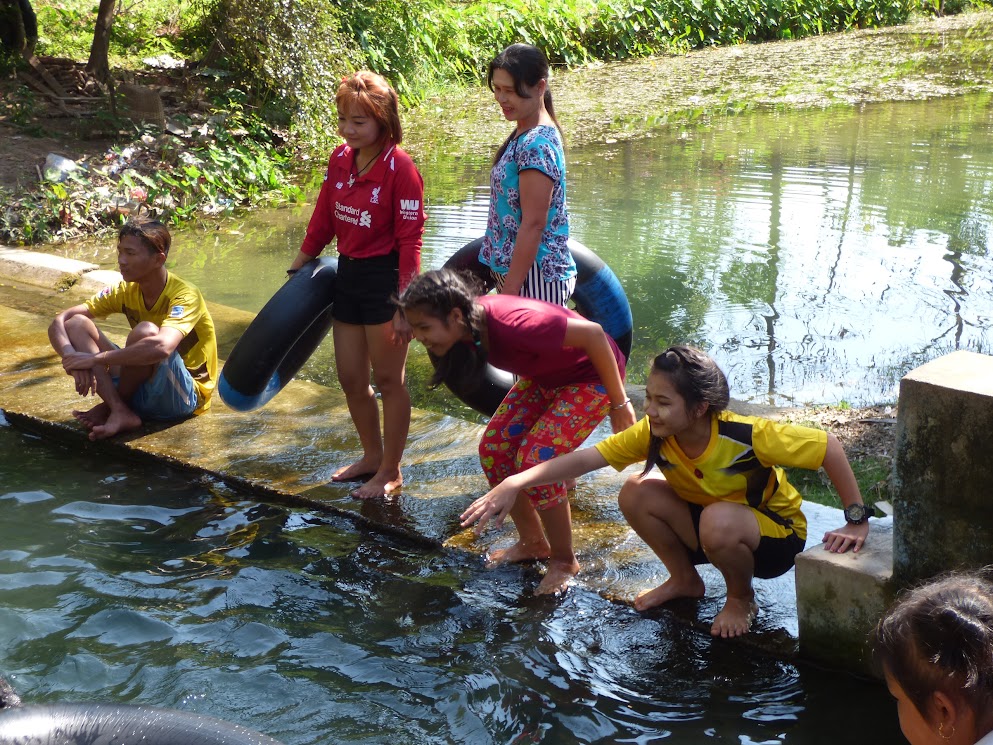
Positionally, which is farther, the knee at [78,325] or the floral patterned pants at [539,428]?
the knee at [78,325]

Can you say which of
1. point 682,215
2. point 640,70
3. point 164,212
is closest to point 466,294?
point 682,215

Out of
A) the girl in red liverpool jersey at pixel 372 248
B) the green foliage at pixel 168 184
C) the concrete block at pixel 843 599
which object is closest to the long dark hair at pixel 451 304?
the girl in red liverpool jersey at pixel 372 248

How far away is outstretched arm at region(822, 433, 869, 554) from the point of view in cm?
308

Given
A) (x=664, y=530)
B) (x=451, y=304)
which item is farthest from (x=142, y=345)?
(x=664, y=530)

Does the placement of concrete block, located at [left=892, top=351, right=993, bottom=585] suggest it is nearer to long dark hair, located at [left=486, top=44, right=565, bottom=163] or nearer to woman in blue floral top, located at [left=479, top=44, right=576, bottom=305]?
woman in blue floral top, located at [left=479, top=44, right=576, bottom=305]

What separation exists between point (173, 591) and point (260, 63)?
9369 millimetres

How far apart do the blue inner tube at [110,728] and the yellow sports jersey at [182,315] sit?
Answer: 265 cm

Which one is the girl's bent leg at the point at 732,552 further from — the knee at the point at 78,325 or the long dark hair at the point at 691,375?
the knee at the point at 78,325

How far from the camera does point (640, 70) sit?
19.4 meters

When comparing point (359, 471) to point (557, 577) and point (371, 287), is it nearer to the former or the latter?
point (371, 287)

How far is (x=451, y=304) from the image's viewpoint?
3.50m

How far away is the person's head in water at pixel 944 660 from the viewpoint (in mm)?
1902

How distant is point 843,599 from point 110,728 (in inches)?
80.5

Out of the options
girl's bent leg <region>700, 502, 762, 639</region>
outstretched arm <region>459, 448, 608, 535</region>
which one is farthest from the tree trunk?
girl's bent leg <region>700, 502, 762, 639</region>
